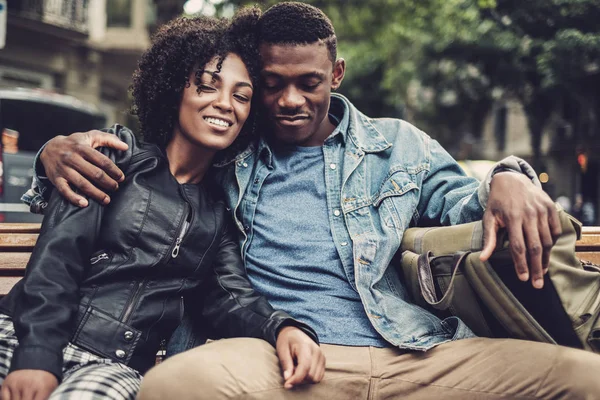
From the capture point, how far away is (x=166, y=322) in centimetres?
253

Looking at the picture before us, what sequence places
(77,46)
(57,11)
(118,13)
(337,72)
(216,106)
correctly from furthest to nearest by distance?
(118,13) < (77,46) < (57,11) < (337,72) < (216,106)

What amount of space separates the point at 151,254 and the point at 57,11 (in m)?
15.9

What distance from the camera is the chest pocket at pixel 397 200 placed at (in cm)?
278

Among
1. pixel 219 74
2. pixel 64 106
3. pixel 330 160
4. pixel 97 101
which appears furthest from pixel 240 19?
pixel 97 101

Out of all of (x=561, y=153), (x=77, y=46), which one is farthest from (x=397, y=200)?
(x=561, y=153)

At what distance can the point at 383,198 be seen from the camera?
282cm

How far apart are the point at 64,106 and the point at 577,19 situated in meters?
12.3

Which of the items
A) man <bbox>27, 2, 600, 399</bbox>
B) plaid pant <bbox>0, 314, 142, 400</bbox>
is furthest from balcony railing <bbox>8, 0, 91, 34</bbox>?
plaid pant <bbox>0, 314, 142, 400</bbox>

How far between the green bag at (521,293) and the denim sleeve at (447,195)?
15cm

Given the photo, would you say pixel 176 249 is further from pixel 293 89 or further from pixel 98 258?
pixel 293 89

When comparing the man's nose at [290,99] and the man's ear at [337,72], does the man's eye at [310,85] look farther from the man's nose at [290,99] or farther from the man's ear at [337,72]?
the man's ear at [337,72]

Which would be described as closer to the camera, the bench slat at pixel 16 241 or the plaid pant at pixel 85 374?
the plaid pant at pixel 85 374

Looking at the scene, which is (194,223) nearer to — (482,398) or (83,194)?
(83,194)

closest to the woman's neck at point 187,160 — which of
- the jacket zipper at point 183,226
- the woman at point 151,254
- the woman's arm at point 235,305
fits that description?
the woman at point 151,254
